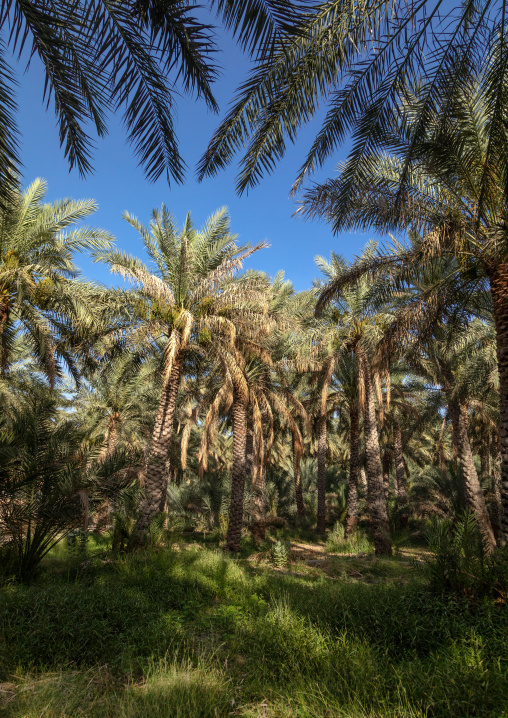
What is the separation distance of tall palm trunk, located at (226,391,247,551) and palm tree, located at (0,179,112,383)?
5.94 metres

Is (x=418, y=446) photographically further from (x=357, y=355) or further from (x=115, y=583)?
(x=115, y=583)

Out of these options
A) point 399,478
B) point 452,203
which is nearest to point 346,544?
point 399,478

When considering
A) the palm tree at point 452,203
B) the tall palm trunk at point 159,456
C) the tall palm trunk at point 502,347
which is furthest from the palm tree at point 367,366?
the tall palm trunk at point 159,456

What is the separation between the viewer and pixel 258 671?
13.1 feet

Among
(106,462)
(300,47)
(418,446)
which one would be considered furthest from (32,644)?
(418,446)

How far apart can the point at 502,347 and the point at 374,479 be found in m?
8.89

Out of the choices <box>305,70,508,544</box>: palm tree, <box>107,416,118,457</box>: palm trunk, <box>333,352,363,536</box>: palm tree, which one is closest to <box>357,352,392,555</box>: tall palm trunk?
<box>333,352,363,536</box>: palm tree

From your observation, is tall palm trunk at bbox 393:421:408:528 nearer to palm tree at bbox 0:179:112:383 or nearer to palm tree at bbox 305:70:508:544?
palm tree at bbox 305:70:508:544

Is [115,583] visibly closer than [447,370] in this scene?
Yes

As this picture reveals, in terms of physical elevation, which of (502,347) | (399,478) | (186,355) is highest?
(186,355)

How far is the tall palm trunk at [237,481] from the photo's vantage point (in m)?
13.5

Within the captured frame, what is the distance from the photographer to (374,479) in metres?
14.5

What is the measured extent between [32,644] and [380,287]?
Answer: 31.5 feet

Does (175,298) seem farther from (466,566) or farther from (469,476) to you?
(469,476)
